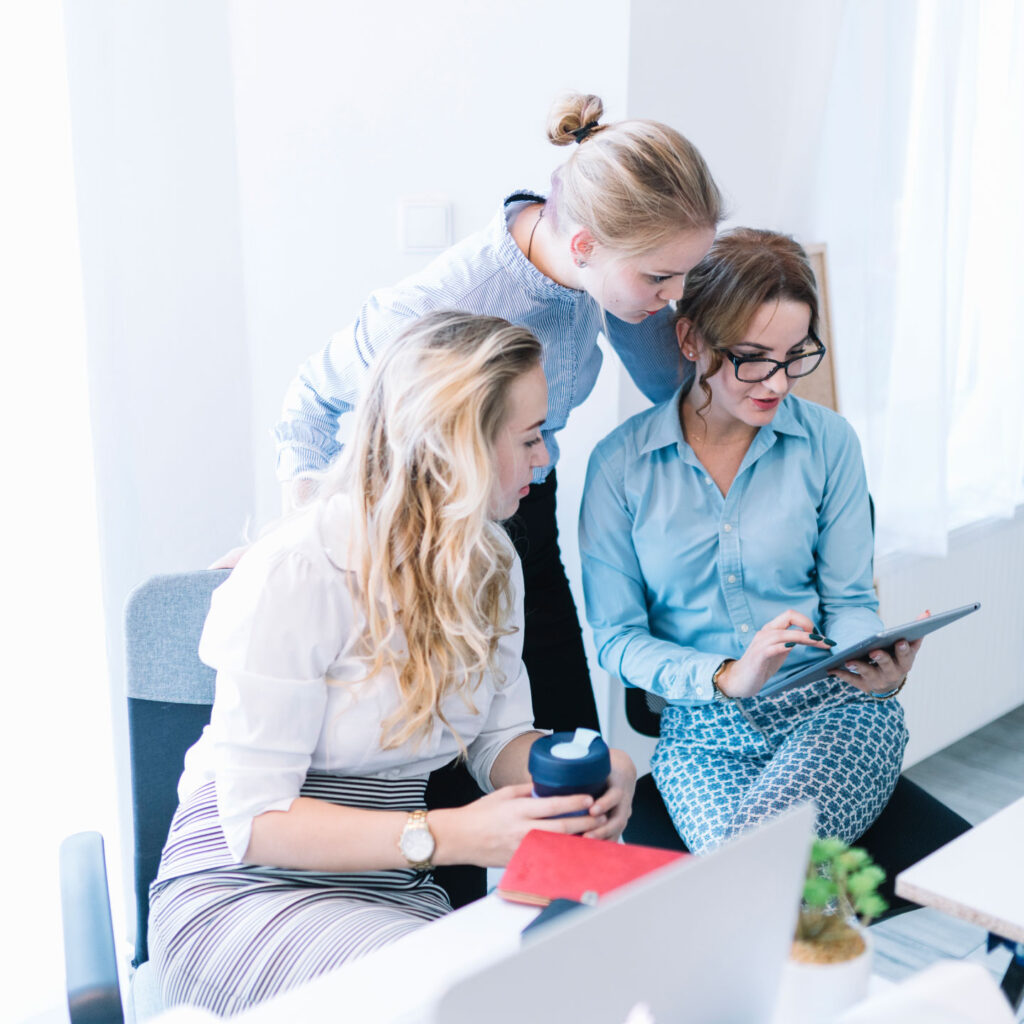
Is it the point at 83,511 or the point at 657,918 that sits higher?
the point at 657,918

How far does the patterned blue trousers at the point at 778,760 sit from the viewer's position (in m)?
1.51

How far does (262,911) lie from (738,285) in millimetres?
1084

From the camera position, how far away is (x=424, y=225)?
2.13 metres

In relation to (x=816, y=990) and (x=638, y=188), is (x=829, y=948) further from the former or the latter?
(x=638, y=188)

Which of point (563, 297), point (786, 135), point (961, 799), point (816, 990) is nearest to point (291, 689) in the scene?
point (816, 990)

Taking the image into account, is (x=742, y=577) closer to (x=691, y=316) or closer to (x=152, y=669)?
(x=691, y=316)

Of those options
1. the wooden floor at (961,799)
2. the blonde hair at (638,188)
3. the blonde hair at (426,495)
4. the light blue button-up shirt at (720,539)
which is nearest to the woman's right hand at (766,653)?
the light blue button-up shirt at (720,539)

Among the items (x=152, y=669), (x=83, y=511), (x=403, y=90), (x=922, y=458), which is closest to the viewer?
(x=152, y=669)

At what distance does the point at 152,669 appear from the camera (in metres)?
1.39

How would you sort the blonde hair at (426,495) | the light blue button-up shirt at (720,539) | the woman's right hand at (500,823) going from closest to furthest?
1. the woman's right hand at (500,823)
2. the blonde hair at (426,495)
3. the light blue button-up shirt at (720,539)

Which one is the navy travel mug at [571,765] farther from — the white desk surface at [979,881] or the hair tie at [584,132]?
the hair tie at [584,132]

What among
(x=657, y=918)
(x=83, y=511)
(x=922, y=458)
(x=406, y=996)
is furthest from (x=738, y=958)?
(x=922, y=458)

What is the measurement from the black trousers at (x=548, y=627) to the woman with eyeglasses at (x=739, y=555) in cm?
9

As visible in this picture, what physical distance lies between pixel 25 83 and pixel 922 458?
6.74 ft
